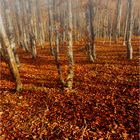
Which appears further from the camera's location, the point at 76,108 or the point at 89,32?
the point at 89,32

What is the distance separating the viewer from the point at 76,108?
24.2 feet

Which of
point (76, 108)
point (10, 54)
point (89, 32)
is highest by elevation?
point (89, 32)

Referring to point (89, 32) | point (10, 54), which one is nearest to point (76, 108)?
point (10, 54)

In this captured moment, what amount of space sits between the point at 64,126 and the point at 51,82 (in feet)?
14.7

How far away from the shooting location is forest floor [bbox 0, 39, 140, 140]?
19.7 feet

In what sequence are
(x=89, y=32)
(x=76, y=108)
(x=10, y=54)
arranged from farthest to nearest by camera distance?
(x=89, y=32), (x=10, y=54), (x=76, y=108)

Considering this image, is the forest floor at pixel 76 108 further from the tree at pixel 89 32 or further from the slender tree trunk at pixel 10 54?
the tree at pixel 89 32

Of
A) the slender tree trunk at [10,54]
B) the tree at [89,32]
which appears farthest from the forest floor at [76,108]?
the tree at [89,32]

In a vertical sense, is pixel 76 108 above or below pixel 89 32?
below

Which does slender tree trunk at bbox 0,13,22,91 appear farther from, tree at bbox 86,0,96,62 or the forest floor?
tree at bbox 86,0,96,62

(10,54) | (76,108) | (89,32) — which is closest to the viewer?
(76,108)

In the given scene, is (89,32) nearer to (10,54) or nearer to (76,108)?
(10,54)

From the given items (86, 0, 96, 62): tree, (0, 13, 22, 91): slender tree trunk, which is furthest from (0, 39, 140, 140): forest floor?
(86, 0, 96, 62): tree

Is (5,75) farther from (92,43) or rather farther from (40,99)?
(92,43)
